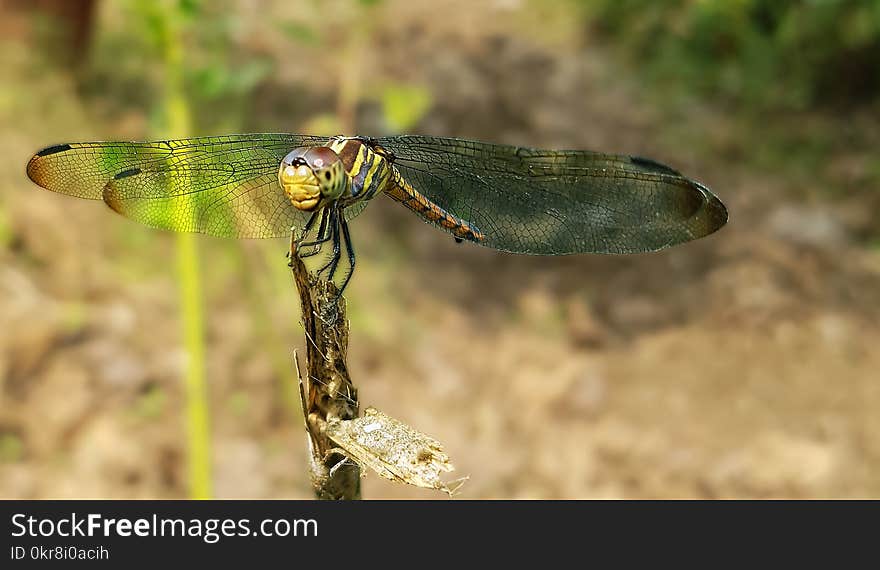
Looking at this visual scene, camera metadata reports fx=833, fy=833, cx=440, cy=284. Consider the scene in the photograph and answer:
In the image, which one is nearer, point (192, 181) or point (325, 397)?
point (325, 397)

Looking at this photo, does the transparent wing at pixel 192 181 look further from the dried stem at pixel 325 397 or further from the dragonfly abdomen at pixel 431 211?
the dried stem at pixel 325 397

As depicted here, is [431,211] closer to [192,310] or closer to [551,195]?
[551,195]

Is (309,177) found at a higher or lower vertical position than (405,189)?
lower

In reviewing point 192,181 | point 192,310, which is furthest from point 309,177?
point 192,310

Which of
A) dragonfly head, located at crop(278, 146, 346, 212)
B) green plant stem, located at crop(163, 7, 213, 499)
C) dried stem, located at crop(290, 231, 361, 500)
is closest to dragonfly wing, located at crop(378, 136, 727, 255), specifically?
dragonfly head, located at crop(278, 146, 346, 212)

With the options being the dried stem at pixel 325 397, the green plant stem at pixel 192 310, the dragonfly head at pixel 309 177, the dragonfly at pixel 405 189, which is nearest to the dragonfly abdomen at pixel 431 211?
the dragonfly at pixel 405 189

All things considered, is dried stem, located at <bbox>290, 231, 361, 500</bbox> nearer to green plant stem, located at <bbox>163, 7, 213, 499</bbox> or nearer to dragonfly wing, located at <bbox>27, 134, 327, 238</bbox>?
dragonfly wing, located at <bbox>27, 134, 327, 238</bbox>
